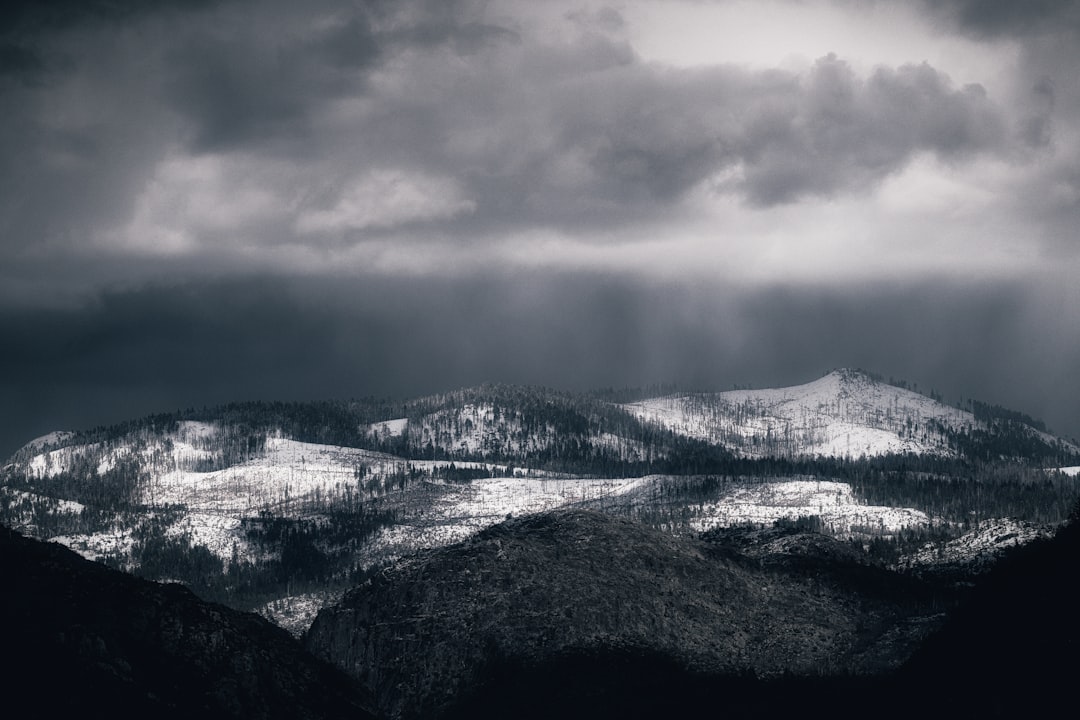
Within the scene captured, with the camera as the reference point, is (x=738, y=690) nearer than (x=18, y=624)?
No

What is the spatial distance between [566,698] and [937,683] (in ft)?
188

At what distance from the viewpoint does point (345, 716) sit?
15788cm

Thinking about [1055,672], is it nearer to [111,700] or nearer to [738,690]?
[738,690]

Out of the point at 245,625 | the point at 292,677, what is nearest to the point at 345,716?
the point at 292,677

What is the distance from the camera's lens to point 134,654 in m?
144

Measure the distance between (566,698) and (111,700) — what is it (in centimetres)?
8485

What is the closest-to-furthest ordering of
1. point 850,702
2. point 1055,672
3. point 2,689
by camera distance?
1. point 2,689
2. point 1055,672
3. point 850,702

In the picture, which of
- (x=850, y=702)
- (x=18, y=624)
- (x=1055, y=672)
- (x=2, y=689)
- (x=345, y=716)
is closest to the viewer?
(x=2, y=689)

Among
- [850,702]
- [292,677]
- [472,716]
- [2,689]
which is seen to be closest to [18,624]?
[2,689]

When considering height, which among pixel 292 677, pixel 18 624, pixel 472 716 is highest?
pixel 18 624

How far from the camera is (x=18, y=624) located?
441 feet

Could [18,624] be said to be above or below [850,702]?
above

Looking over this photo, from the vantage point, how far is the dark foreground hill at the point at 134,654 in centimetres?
12912

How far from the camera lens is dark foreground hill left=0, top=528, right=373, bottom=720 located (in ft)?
424
